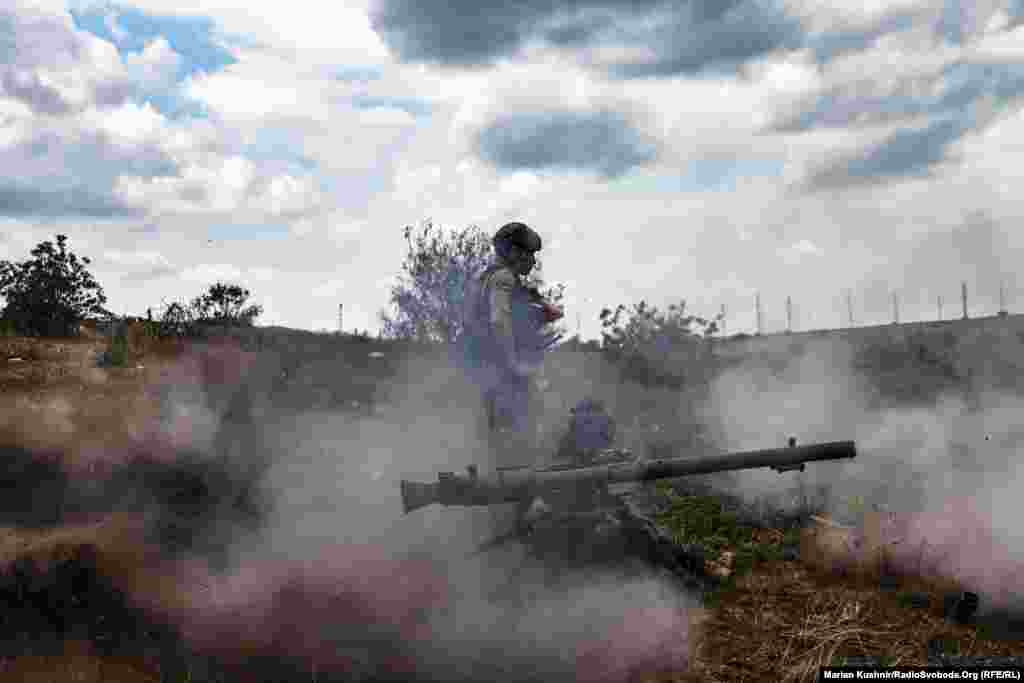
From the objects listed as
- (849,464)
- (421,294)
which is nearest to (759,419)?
(849,464)

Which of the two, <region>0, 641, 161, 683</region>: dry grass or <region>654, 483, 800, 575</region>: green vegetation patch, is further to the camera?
<region>654, 483, 800, 575</region>: green vegetation patch

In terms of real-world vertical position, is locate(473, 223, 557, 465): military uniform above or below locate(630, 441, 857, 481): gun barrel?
above

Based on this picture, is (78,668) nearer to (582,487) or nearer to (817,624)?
(582,487)

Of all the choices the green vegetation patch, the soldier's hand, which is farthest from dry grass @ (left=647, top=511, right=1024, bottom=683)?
the soldier's hand

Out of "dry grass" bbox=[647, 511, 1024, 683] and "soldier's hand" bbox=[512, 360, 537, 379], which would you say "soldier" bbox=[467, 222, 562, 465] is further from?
"dry grass" bbox=[647, 511, 1024, 683]

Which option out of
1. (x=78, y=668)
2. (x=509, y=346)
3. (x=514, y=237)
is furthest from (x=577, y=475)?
(x=78, y=668)

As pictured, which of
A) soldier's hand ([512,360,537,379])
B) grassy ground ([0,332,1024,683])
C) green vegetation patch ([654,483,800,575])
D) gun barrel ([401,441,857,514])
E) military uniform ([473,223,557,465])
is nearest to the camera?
grassy ground ([0,332,1024,683])

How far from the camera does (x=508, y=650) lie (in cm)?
571

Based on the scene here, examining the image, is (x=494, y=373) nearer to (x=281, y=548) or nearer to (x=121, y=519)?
(x=281, y=548)

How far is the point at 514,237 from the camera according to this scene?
616cm

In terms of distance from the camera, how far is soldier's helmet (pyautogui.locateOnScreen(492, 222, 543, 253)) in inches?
243

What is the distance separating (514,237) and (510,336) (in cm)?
77

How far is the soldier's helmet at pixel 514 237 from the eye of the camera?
6.16 m

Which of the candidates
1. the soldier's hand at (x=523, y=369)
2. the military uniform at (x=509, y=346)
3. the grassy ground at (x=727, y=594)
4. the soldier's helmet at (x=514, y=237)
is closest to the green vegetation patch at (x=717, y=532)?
the grassy ground at (x=727, y=594)
